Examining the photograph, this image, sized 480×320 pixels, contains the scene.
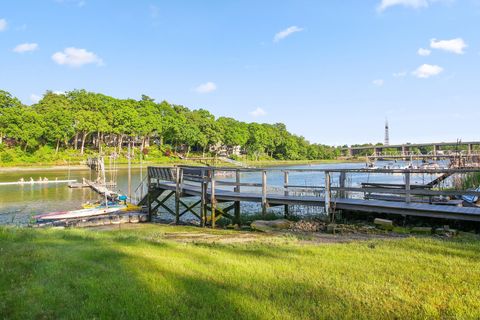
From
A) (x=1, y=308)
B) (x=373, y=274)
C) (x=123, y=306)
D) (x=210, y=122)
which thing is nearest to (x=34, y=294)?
(x=1, y=308)

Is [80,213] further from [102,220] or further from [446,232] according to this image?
[446,232]

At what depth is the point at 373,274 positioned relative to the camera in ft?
18.9

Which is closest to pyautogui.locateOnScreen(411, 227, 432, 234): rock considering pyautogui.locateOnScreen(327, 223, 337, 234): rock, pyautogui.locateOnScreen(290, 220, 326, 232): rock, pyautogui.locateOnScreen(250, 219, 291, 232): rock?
pyautogui.locateOnScreen(327, 223, 337, 234): rock

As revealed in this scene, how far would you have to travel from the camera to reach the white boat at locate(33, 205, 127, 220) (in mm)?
20828

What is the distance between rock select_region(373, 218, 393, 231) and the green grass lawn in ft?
10.4

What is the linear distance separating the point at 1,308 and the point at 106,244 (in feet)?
13.5

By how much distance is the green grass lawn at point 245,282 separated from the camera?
4406mm

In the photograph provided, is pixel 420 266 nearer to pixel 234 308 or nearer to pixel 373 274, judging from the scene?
pixel 373 274

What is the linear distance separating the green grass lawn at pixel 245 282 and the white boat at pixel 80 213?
14.0 meters

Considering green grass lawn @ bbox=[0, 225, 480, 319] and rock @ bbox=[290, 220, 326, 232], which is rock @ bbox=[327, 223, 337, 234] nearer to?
rock @ bbox=[290, 220, 326, 232]

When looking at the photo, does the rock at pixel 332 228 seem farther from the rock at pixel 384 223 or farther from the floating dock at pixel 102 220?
the floating dock at pixel 102 220

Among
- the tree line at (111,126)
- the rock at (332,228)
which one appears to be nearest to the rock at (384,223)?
the rock at (332,228)

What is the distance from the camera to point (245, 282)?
5383 millimetres

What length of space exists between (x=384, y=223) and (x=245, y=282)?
7417 mm
